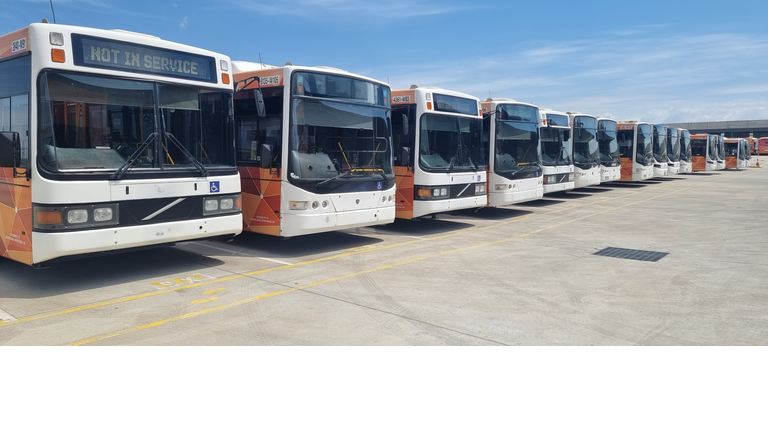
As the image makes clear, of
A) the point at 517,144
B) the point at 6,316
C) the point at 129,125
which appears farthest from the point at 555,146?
the point at 6,316

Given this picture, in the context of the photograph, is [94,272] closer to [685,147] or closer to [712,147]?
[685,147]

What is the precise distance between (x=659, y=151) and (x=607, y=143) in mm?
6779

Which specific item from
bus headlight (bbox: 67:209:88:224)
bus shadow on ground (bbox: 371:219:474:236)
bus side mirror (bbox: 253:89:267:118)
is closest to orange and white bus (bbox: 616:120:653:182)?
bus shadow on ground (bbox: 371:219:474:236)

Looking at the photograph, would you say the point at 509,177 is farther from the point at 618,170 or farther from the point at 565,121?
the point at 618,170

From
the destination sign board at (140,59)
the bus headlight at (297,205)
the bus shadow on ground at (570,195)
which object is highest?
the destination sign board at (140,59)

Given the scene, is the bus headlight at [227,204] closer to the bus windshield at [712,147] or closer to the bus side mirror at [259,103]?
the bus side mirror at [259,103]

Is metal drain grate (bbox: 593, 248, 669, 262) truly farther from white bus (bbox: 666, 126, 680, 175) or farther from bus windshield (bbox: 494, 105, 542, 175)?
white bus (bbox: 666, 126, 680, 175)

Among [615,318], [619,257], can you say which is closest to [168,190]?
[615,318]

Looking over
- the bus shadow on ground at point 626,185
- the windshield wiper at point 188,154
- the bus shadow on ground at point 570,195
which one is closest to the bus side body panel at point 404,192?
the windshield wiper at point 188,154

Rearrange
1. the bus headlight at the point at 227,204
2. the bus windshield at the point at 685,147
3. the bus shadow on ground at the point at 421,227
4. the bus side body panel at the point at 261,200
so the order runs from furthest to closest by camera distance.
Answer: the bus windshield at the point at 685,147 → the bus shadow on ground at the point at 421,227 → the bus side body panel at the point at 261,200 → the bus headlight at the point at 227,204

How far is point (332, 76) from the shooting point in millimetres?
9055

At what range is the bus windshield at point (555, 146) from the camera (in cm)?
1714

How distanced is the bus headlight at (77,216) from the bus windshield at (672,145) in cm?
3115

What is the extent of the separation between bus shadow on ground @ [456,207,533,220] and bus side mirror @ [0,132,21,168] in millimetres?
10553
